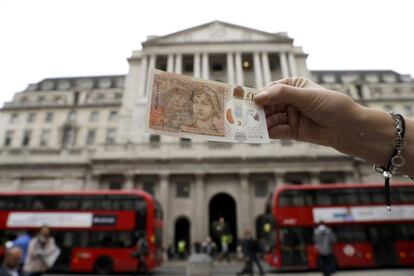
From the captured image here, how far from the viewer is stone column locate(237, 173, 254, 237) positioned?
26688 mm

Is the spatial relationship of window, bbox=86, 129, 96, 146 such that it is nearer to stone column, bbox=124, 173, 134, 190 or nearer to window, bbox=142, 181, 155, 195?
stone column, bbox=124, 173, 134, 190

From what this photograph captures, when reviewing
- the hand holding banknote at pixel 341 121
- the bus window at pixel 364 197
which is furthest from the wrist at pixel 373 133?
the bus window at pixel 364 197

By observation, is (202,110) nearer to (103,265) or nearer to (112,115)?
(103,265)

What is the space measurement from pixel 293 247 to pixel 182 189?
1498 cm

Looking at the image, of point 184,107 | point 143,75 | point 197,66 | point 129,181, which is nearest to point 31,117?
point 143,75

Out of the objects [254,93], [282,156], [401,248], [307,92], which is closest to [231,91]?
[254,93]

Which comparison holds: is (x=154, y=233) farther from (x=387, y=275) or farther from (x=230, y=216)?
(x=230, y=216)

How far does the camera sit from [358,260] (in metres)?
15.2

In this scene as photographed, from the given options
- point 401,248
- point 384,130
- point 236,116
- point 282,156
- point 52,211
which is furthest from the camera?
point 282,156

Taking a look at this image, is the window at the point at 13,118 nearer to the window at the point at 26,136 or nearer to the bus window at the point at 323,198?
the window at the point at 26,136

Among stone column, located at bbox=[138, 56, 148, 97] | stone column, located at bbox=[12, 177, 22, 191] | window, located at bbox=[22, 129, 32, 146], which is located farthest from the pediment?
window, located at bbox=[22, 129, 32, 146]

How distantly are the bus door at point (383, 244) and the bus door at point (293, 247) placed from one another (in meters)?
3.63

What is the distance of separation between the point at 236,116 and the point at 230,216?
31076 mm

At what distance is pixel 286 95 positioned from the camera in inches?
106
